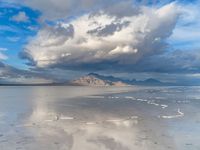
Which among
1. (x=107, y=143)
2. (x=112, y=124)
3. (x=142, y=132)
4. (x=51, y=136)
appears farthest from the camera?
(x=112, y=124)

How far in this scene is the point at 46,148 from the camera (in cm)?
1758

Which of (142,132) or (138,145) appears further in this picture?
(142,132)

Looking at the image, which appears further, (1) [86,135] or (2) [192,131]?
(2) [192,131]

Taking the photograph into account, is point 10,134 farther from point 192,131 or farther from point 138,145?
point 192,131

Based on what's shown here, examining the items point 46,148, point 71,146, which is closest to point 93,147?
point 71,146

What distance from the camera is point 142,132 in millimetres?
22938

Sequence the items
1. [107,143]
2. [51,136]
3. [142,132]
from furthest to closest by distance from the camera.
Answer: [142,132] → [51,136] → [107,143]

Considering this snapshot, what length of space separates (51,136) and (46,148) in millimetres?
3621

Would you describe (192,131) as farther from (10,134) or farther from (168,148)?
(10,134)

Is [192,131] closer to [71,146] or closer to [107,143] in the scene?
[107,143]

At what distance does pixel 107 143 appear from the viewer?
18.8 metres

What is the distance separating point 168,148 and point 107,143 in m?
3.74

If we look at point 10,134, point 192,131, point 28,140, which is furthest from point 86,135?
point 192,131

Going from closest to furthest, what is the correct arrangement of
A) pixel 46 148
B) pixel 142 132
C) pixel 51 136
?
pixel 46 148
pixel 51 136
pixel 142 132
